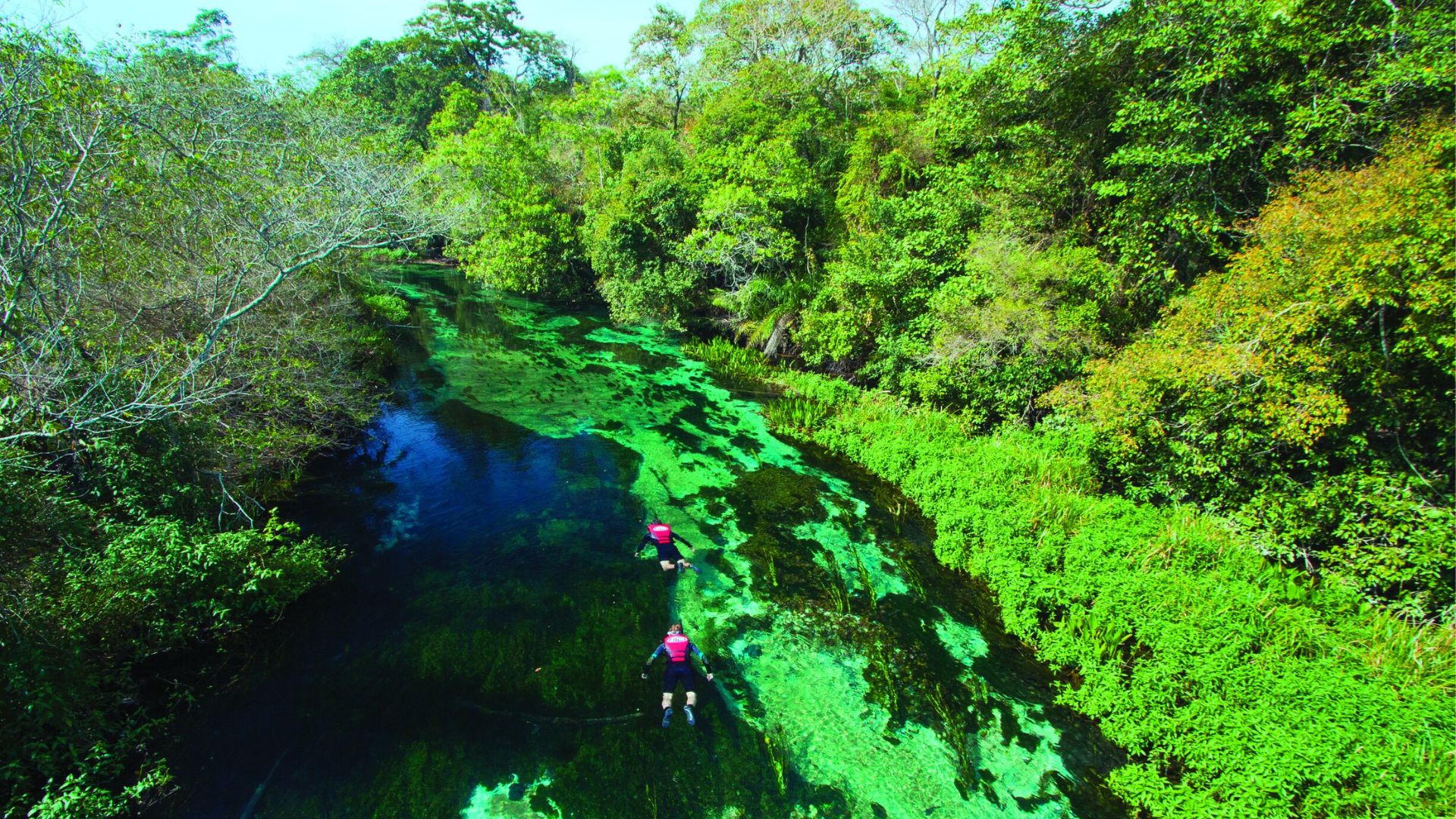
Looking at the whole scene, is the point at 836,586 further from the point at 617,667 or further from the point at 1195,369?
the point at 1195,369

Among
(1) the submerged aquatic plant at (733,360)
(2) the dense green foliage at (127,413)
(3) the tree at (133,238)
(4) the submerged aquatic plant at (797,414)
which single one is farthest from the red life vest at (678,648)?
(1) the submerged aquatic plant at (733,360)

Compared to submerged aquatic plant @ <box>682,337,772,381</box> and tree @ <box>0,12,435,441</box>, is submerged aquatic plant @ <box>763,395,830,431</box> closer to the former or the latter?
submerged aquatic plant @ <box>682,337,772,381</box>

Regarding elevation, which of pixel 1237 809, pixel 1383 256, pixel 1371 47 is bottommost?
pixel 1237 809

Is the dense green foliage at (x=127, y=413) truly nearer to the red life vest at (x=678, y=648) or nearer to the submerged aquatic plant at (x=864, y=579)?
the red life vest at (x=678, y=648)

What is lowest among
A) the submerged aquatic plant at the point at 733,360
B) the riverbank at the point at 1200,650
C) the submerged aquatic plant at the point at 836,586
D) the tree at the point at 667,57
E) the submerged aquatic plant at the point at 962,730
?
the submerged aquatic plant at the point at 962,730

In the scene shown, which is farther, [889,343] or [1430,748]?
[889,343]

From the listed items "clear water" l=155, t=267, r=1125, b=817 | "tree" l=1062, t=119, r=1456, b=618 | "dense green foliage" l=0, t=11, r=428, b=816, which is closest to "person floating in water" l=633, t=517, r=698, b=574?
"clear water" l=155, t=267, r=1125, b=817

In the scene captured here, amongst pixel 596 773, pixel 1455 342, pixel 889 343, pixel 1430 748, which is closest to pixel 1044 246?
pixel 889 343

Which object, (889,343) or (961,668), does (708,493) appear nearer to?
(961,668)
